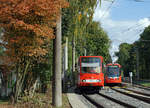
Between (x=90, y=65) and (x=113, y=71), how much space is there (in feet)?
43.0

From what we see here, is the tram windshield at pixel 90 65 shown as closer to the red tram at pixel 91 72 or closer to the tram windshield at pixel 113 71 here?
the red tram at pixel 91 72

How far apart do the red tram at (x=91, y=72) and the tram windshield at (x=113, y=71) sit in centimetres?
1277

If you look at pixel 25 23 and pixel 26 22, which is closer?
A: pixel 25 23

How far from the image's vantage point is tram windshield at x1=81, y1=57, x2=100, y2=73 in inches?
758

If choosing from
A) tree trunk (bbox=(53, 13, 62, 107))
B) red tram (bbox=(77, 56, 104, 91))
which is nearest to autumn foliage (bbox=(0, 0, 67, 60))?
tree trunk (bbox=(53, 13, 62, 107))

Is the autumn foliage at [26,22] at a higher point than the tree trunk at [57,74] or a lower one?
higher

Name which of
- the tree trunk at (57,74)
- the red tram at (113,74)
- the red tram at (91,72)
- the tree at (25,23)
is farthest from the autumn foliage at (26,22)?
the red tram at (113,74)

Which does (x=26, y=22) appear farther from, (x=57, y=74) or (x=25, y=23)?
(x=57, y=74)

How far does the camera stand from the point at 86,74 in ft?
63.2

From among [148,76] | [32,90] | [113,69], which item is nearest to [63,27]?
[32,90]

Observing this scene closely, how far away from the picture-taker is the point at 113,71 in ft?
104

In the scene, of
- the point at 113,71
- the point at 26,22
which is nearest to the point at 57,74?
the point at 26,22

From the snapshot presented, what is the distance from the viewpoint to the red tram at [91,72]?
19156mm

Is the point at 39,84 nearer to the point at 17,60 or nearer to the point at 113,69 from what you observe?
the point at 17,60
